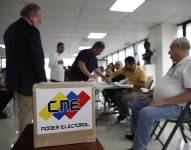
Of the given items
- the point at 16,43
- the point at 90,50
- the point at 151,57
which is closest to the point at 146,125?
the point at 16,43

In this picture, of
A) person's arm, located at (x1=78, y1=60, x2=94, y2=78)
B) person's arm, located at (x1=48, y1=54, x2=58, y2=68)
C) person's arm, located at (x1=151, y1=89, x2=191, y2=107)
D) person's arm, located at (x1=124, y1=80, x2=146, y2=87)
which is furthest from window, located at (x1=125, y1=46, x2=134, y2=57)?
person's arm, located at (x1=151, y1=89, x2=191, y2=107)

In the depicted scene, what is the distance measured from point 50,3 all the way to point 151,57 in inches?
151

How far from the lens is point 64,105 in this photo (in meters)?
0.97

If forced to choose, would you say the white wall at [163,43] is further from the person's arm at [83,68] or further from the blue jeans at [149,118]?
the blue jeans at [149,118]

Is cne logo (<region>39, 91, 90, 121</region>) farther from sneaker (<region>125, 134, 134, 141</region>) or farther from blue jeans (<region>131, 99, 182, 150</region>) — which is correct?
sneaker (<region>125, 134, 134, 141</region>)

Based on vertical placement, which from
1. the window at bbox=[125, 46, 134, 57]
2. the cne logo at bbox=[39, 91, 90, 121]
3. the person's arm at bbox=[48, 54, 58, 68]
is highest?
the window at bbox=[125, 46, 134, 57]

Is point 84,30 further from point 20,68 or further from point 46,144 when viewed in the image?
point 46,144

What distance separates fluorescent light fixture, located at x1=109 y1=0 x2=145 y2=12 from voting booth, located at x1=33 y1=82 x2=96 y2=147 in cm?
371

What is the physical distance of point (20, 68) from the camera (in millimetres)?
1944

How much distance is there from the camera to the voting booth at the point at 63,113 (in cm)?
94

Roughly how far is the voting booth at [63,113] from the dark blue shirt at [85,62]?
2.66 m

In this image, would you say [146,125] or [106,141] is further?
[106,141]

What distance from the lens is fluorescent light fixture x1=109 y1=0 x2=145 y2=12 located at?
4.41 m

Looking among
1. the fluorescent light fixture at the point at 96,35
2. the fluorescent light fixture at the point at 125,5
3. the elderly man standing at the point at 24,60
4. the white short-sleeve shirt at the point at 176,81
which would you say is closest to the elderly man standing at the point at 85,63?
the fluorescent light fixture at the point at 125,5
